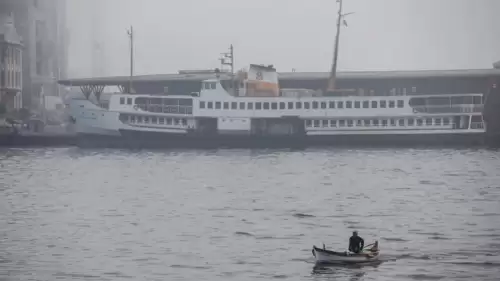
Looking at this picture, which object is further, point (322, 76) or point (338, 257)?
point (322, 76)

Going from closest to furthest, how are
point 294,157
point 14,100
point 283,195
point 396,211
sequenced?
1. point 396,211
2. point 283,195
3. point 294,157
4. point 14,100

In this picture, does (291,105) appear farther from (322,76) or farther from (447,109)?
(322,76)

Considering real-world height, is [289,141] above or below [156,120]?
below

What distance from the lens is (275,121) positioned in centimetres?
8869

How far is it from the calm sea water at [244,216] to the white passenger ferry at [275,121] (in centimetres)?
794

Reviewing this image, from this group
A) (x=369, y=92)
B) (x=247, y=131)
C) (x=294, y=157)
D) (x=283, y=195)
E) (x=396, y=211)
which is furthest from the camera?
(x=369, y=92)

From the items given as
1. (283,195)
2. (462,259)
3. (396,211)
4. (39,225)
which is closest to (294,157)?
(283,195)

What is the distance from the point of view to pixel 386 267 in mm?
33250

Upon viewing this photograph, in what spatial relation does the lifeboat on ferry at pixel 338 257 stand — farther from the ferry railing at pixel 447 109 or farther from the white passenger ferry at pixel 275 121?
the ferry railing at pixel 447 109

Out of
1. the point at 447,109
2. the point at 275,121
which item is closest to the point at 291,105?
the point at 275,121

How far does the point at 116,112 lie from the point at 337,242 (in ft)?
175

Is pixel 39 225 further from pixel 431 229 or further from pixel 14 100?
pixel 14 100

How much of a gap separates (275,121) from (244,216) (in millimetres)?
42882

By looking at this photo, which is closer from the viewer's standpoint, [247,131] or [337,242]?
[337,242]
